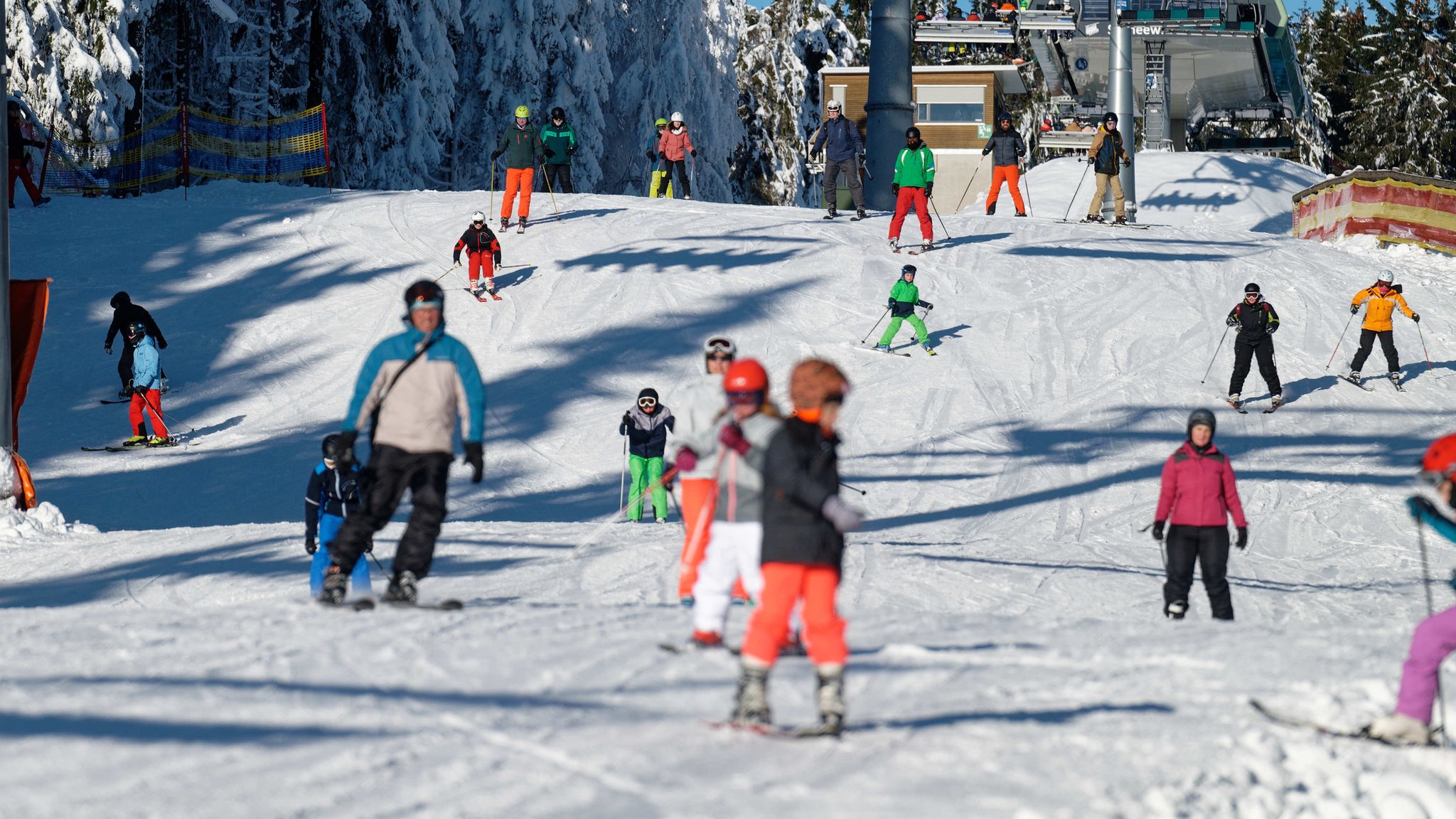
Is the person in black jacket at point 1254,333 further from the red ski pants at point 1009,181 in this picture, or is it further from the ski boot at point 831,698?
the ski boot at point 831,698

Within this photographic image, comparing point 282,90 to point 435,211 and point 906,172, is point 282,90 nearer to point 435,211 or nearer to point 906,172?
point 435,211

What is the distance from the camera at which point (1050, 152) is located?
200ft

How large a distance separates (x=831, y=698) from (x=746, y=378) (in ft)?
3.73

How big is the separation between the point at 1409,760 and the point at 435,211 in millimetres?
21354

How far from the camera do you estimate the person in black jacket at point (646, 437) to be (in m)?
12.2

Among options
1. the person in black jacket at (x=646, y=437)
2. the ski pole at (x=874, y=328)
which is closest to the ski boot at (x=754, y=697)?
the person in black jacket at (x=646, y=437)

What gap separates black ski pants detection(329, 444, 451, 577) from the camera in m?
6.74

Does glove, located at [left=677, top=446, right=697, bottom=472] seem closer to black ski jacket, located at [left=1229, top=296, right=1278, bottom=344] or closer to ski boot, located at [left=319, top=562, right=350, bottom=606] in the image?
ski boot, located at [left=319, top=562, right=350, bottom=606]

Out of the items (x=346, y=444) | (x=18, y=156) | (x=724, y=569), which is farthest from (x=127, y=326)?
(x=724, y=569)

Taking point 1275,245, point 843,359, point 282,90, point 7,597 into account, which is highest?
point 282,90

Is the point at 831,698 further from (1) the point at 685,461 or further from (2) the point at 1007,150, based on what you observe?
(2) the point at 1007,150

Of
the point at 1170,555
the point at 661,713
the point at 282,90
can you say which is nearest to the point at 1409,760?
the point at 661,713

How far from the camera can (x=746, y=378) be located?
5.18 meters

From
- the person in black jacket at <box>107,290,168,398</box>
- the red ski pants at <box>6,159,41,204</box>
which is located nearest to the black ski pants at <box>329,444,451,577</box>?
the person in black jacket at <box>107,290,168,398</box>
